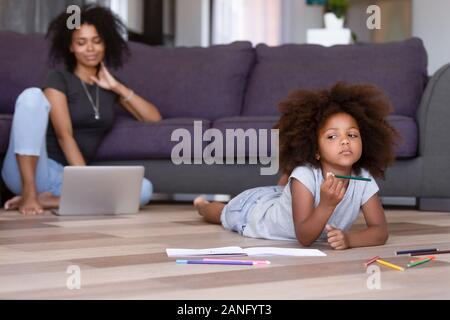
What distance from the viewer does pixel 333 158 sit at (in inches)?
88.3

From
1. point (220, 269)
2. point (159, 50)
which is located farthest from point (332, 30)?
point (220, 269)

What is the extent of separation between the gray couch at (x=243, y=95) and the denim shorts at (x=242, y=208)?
3.12ft

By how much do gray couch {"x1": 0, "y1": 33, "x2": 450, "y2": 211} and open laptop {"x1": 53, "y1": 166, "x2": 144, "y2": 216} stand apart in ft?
1.49

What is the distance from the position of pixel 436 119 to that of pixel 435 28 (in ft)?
7.92

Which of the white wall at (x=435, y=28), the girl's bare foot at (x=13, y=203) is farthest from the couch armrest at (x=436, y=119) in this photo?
the white wall at (x=435, y=28)

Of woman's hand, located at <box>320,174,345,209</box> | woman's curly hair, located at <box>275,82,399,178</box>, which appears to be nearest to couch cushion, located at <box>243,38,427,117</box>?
woman's curly hair, located at <box>275,82,399,178</box>

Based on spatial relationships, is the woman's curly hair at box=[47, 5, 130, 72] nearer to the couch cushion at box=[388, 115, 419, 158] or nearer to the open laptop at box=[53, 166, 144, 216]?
the open laptop at box=[53, 166, 144, 216]

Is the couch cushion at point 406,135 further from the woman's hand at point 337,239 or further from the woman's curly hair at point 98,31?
the woman's hand at point 337,239

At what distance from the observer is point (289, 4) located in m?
7.98

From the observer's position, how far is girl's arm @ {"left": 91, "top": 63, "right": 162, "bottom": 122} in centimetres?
364

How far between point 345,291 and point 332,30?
4.39 m

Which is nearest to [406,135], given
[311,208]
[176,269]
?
[311,208]

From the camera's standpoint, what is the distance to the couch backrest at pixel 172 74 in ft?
13.2
